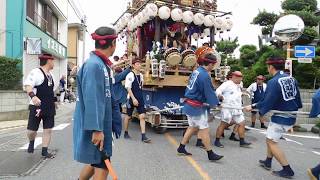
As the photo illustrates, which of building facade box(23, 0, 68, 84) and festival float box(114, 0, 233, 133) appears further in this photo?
building facade box(23, 0, 68, 84)

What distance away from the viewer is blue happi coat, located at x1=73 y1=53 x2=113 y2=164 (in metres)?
4.16

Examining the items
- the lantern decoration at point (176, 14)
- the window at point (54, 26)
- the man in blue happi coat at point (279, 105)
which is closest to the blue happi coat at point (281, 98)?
the man in blue happi coat at point (279, 105)

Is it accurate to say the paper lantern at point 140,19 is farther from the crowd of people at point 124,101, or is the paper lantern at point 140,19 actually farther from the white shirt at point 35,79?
the white shirt at point 35,79

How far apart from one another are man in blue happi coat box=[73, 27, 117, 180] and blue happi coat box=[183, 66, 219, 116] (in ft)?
11.4

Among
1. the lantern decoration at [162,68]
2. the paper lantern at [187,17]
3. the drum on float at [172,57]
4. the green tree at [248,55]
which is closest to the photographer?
the lantern decoration at [162,68]

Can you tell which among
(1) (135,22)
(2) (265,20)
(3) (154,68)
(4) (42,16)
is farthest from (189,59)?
(4) (42,16)

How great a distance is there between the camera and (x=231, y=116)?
9.76 m

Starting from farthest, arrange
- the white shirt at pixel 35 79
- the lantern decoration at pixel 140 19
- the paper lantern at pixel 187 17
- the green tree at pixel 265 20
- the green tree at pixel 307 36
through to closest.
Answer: the green tree at pixel 265 20 → the green tree at pixel 307 36 → the lantern decoration at pixel 140 19 → the paper lantern at pixel 187 17 → the white shirt at pixel 35 79

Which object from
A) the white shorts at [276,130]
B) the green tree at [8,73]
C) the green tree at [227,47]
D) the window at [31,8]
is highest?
the window at [31,8]

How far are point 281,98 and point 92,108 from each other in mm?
3781

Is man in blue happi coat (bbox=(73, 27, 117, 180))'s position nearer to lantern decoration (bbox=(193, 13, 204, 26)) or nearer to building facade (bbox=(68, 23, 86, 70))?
lantern decoration (bbox=(193, 13, 204, 26))

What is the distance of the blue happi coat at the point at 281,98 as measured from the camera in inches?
271

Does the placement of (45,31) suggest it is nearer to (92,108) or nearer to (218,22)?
(218,22)

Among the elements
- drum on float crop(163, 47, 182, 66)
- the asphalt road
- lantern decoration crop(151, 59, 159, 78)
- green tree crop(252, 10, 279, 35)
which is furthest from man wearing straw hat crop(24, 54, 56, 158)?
green tree crop(252, 10, 279, 35)
